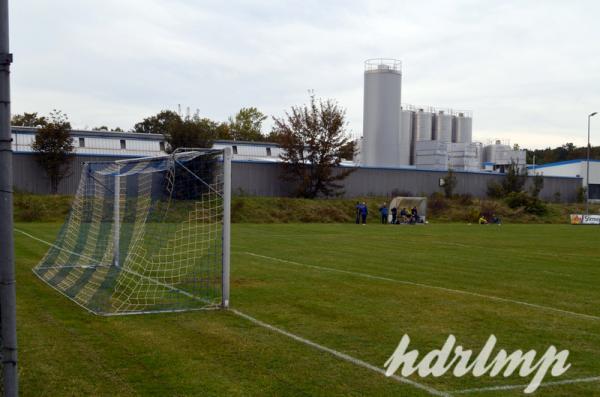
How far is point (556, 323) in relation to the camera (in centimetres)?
1016

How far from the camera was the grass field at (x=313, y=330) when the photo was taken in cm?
684

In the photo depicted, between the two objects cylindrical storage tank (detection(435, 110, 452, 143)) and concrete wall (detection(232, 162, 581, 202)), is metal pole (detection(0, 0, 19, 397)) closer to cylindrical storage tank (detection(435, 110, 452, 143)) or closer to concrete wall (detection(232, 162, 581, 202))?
concrete wall (detection(232, 162, 581, 202))

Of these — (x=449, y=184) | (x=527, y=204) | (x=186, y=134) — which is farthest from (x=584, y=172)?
(x=186, y=134)

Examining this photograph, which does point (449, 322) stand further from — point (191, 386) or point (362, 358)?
point (191, 386)

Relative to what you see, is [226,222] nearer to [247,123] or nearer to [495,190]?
[495,190]

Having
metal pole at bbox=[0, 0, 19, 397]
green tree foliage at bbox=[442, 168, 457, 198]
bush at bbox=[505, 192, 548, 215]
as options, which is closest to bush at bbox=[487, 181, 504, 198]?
bush at bbox=[505, 192, 548, 215]

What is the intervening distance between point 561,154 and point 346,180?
81205 millimetres

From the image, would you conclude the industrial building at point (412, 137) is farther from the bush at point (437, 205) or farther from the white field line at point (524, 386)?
the white field line at point (524, 386)

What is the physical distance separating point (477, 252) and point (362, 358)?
15987 millimetres

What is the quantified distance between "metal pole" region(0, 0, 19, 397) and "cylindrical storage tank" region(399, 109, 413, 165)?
70.4 metres

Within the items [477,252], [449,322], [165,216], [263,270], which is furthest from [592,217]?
[449,322]

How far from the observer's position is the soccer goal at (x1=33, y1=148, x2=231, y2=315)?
37.1 ft

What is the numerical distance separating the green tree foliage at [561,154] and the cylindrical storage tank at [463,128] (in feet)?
137

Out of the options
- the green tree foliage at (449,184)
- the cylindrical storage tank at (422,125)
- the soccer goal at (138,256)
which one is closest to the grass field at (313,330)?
the soccer goal at (138,256)
